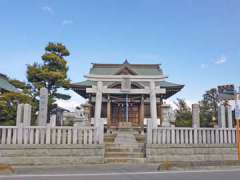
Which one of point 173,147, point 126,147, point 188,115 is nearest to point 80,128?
point 126,147

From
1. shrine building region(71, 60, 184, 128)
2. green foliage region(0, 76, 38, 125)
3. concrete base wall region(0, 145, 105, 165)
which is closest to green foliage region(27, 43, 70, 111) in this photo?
green foliage region(0, 76, 38, 125)

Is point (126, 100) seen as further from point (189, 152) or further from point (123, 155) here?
point (189, 152)

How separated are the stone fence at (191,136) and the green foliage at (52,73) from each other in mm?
9051

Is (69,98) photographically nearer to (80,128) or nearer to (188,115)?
(80,128)

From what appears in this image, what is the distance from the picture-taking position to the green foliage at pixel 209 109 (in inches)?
842

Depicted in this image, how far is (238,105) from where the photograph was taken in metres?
9.80

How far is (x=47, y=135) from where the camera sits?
9758mm

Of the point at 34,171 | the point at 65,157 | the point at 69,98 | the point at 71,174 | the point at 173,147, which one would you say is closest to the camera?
the point at 71,174

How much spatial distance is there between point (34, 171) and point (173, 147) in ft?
18.1

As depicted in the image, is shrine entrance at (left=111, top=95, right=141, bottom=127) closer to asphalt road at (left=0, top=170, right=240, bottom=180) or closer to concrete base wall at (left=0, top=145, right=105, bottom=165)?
concrete base wall at (left=0, top=145, right=105, bottom=165)

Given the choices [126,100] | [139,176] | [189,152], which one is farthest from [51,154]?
[126,100]

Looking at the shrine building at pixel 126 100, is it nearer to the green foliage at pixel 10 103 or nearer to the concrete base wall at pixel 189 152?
the green foliage at pixel 10 103

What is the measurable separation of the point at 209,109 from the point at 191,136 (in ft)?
46.0

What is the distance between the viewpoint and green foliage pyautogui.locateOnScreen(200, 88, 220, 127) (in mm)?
21394
